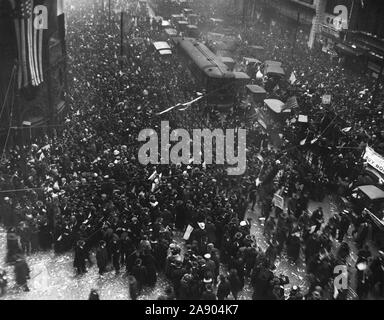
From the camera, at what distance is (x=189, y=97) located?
26156 mm

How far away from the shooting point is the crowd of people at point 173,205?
12859 millimetres

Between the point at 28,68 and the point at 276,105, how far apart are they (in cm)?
1405

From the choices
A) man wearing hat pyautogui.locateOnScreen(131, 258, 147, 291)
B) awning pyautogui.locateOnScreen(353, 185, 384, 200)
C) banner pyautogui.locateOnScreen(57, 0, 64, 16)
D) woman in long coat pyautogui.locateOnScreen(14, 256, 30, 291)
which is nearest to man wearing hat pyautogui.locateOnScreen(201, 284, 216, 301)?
man wearing hat pyautogui.locateOnScreen(131, 258, 147, 291)

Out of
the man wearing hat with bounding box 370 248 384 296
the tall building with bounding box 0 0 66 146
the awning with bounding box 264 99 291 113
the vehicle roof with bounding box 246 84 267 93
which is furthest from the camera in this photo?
the vehicle roof with bounding box 246 84 267 93

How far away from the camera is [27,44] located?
20047mm

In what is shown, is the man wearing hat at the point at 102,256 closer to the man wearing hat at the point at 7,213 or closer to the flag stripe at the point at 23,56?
the man wearing hat at the point at 7,213

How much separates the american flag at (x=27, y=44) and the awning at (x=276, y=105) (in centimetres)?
1315

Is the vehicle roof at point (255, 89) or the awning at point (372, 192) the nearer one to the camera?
the awning at point (372, 192)

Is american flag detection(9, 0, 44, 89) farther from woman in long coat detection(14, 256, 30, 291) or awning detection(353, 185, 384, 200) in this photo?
awning detection(353, 185, 384, 200)

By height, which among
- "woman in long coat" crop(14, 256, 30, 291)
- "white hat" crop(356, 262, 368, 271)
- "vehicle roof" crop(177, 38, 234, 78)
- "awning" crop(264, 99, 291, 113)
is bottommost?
"woman in long coat" crop(14, 256, 30, 291)

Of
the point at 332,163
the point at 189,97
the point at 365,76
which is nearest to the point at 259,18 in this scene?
the point at 365,76

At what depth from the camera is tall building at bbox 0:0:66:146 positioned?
19.7 metres

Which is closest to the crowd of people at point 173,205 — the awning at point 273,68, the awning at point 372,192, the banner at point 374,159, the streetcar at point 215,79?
the banner at point 374,159
